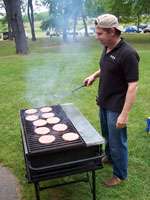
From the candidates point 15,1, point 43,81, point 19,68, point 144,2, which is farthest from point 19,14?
point 144,2

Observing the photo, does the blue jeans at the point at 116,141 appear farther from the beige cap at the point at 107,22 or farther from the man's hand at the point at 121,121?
the beige cap at the point at 107,22

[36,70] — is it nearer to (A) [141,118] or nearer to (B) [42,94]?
(B) [42,94]

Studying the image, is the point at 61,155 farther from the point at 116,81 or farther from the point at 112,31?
the point at 112,31

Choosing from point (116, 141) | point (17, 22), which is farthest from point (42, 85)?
point (17, 22)

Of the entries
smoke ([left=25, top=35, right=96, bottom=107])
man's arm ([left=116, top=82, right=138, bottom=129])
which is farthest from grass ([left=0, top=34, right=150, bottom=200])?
man's arm ([left=116, top=82, right=138, bottom=129])

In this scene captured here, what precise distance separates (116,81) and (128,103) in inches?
11.7

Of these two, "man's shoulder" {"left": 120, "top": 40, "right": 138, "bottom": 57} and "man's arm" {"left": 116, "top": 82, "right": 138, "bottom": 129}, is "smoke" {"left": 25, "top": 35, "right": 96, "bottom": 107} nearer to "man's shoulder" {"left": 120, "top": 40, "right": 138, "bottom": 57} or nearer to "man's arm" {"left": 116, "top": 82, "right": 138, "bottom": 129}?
"man's arm" {"left": 116, "top": 82, "right": 138, "bottom": 129}

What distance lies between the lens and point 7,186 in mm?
2994

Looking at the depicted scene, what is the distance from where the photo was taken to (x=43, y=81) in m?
7.90

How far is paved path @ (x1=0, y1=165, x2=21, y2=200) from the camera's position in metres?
2.80

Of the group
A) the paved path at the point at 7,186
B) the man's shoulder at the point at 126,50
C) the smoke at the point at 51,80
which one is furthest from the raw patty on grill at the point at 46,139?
the smoke at the point at 51,80

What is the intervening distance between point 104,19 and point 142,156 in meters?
2.34

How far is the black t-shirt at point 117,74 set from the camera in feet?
7.04

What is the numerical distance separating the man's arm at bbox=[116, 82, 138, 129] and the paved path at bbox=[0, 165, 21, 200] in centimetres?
169
